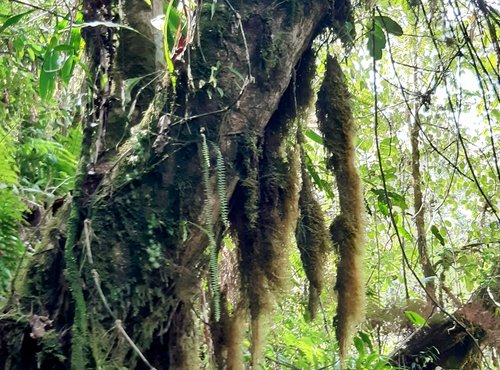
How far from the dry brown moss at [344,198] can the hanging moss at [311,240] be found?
43 millimetres

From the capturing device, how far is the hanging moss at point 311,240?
1.56 m

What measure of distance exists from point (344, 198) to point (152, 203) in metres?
0.60

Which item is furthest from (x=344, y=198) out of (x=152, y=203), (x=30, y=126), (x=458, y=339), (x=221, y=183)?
(x=30, y=126)

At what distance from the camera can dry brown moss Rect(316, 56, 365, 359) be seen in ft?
4.99

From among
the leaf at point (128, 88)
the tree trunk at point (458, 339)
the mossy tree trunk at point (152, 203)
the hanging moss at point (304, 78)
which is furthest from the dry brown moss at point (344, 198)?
the tree trunk at point (458, 339)

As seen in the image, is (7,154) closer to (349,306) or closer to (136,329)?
(136,329)

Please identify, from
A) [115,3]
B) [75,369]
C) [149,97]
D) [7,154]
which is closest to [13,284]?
A: [75,369]

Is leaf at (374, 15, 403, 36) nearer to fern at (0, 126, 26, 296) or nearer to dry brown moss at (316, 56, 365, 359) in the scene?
dry brown moss at (316, 56, 365, 359)

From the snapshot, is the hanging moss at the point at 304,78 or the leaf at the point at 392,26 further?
the leaf at the point at 392,26

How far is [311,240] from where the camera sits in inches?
62.4

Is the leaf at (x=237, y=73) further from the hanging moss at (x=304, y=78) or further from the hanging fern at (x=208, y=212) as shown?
the hanging moss at (x=304, y=78)

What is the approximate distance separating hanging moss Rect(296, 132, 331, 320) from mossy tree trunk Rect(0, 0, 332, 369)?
275mm

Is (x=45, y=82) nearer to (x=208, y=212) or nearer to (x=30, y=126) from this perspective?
(x=208, y=212)

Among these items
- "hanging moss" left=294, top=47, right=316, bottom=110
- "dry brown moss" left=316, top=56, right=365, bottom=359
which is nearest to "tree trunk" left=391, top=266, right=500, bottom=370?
"dry brown moss" left=316, top=56, right=365, bottom=359
